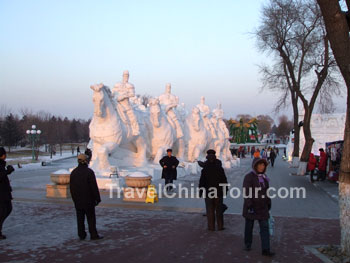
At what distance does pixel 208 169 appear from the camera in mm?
7824

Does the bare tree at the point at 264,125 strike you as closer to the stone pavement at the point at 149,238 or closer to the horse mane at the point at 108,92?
the horse mane at the point at 108,92

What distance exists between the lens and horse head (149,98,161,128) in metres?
18.5

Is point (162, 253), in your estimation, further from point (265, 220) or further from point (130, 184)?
point (130, 184)

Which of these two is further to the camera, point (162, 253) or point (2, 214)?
point (2, 214)

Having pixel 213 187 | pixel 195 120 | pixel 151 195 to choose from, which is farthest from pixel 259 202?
pixel 195 120

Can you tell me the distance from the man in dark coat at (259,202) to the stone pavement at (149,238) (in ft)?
1.05

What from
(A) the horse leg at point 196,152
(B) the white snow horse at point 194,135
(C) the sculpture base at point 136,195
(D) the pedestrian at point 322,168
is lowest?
(C) the sculpture base at point 136,195

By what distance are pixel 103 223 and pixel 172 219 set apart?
5.21ft

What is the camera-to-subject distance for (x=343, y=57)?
235 inches

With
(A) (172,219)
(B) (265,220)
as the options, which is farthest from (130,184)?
(B) (265,220)

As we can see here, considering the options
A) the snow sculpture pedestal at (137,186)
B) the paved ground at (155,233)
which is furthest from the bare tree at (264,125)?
the paved ground at (155,233)

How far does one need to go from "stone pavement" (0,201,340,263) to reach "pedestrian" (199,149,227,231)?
0.31 meters

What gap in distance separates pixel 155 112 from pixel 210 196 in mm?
11044

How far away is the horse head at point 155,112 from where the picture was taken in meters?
18.5
